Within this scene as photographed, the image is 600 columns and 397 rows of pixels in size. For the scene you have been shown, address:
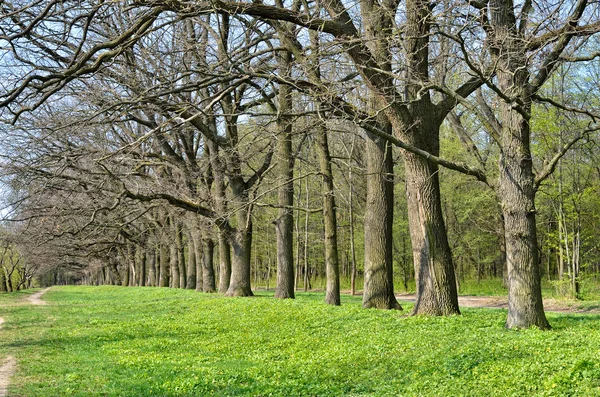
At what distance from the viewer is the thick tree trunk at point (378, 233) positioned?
16.6 metres

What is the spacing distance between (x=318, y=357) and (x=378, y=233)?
6.70 metres

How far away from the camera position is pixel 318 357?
10750mm

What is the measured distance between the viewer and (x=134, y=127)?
34.4 metres

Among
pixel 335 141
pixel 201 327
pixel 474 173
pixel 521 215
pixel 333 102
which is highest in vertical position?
pixel 335 141

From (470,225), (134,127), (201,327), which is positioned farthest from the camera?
(470,225)

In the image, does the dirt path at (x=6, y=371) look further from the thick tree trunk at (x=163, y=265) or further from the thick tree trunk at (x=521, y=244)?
the thick tree trunk at (x=163, y=265)

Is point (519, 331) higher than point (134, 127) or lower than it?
lower

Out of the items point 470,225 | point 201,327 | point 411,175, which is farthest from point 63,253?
point 411,175

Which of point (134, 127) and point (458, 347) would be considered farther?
point (134, 127)

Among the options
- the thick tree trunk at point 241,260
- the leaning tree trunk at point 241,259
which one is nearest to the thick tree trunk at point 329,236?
the leaning tree trunk at point 241,259

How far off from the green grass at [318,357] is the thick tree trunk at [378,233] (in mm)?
772

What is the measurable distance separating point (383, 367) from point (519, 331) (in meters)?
2.91

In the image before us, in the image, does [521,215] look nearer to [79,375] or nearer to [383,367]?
[383,367]

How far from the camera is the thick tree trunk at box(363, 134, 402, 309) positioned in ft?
54.6
